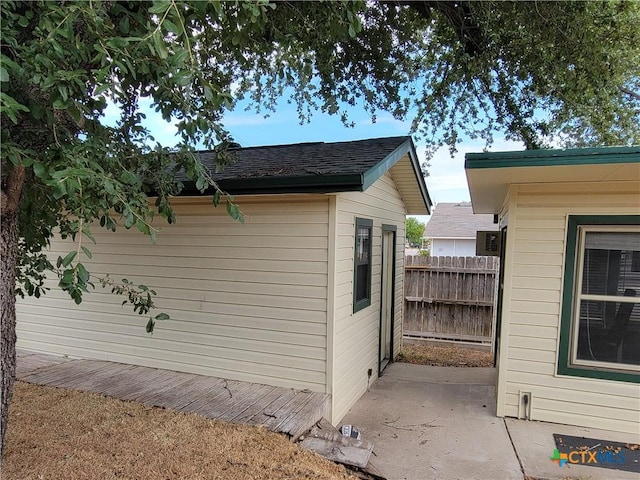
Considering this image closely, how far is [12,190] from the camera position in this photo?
2.44 metres

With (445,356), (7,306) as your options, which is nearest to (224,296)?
(7,306)

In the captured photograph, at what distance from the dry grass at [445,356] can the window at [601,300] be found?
10.1ft

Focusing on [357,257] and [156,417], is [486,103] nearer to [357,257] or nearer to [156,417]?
[357,257]

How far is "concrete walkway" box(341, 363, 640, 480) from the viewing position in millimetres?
3283

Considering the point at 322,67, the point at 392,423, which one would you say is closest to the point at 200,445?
the point at 392,423

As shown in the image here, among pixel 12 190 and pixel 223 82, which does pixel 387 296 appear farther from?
pixel 12 190

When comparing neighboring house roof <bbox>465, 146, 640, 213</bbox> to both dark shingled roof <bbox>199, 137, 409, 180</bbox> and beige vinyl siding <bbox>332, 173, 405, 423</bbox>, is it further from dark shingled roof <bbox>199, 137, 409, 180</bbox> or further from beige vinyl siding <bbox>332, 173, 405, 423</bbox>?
beige vinyl siding <bbox>332, 173, 405, 423</bbox>

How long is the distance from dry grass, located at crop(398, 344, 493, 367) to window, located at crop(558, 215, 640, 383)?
308 centimetres

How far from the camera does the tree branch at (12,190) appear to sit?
7.90 feet

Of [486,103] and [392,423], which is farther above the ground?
[486,103]

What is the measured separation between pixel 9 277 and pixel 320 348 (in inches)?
110

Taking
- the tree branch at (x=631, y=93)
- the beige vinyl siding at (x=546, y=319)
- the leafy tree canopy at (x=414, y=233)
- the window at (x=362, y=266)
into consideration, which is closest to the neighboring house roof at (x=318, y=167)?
the window at (x=362, y=266)

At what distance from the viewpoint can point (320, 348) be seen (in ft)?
13.7

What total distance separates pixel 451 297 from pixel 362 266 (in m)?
4.28
